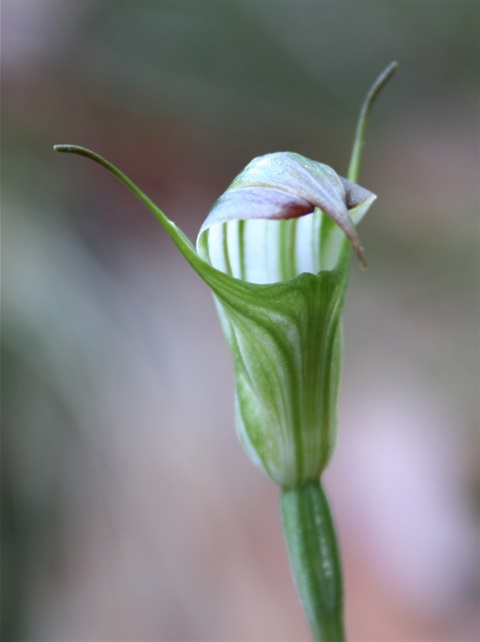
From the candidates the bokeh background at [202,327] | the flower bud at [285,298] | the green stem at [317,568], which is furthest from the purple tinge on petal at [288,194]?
the bokeh background at [202,327]

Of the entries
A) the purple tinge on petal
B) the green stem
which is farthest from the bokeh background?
the purple tinge on petal

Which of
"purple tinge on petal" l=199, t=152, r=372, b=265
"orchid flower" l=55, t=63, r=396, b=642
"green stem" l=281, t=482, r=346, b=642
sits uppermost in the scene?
"purple tinge on petal" l=199, t=152, r=372, b=265

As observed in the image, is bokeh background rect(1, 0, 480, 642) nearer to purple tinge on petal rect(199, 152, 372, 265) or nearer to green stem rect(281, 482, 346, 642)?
green stem rect(281, 482, 346, 642)

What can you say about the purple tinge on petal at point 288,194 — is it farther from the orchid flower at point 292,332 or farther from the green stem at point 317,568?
the green stem at point 317,568

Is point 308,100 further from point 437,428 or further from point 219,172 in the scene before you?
point 437,428

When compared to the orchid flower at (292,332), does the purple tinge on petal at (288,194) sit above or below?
above
